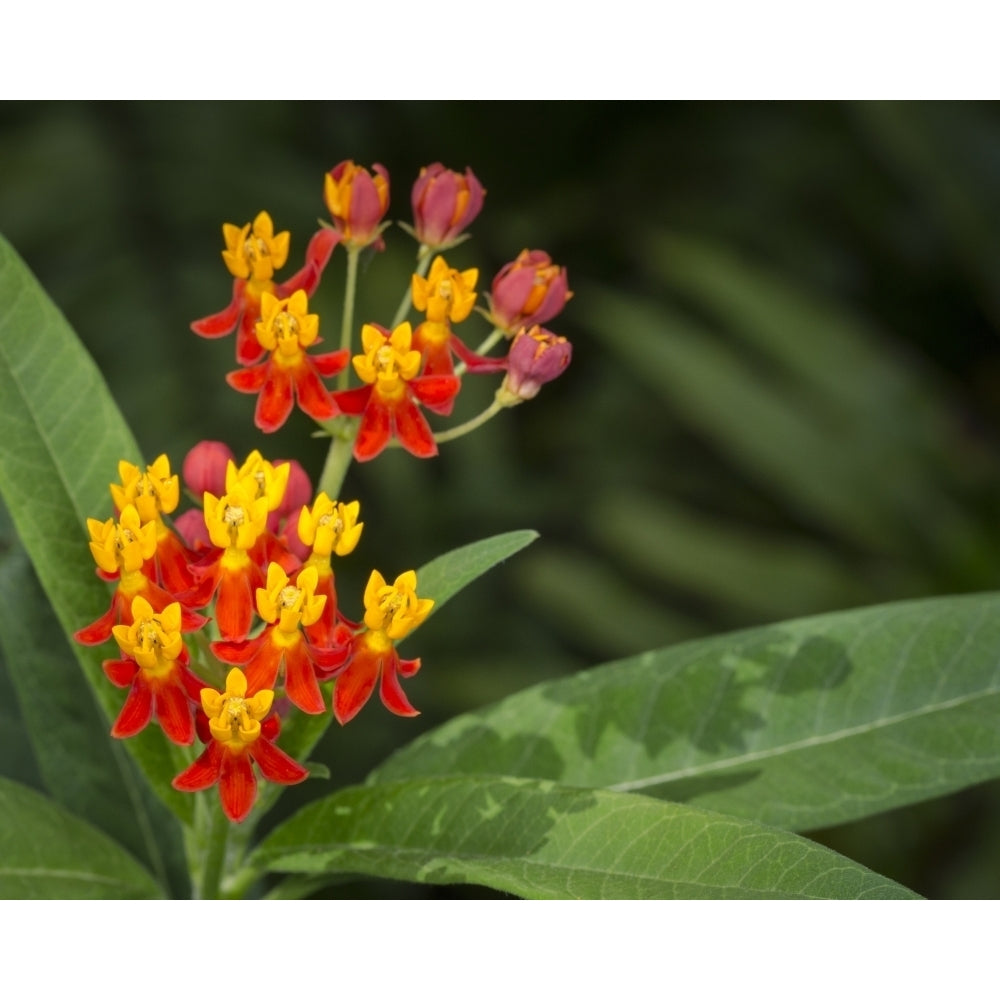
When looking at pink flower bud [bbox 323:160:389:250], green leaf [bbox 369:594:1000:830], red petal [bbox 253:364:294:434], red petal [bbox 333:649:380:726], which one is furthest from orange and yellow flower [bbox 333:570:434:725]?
pink flower bud [bbox 323:160:389:250]

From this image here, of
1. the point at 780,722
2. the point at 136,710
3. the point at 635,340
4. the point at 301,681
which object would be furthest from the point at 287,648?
the point at 635,340

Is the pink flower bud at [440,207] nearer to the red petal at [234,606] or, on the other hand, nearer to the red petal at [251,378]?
the red petal at [251,378]

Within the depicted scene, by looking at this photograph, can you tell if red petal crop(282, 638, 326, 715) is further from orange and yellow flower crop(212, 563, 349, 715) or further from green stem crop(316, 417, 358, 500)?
green stem crop(316, 417, 358, 500)

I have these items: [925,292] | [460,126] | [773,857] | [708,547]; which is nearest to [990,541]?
[708,547]

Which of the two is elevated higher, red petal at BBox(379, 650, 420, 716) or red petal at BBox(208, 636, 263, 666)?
red petal at BBox(208, 636, 263, 666)

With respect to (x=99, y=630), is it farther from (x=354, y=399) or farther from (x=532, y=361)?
(x=532, y=361)

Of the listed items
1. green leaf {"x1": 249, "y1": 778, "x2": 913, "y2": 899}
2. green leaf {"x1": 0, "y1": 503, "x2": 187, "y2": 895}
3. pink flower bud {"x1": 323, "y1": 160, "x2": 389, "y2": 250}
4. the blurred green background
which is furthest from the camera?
the blurred green background
